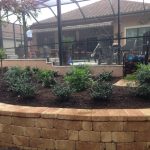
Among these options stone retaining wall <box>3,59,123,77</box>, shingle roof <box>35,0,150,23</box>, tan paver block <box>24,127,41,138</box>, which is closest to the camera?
tan paver block <box>24,127,41,138</box>

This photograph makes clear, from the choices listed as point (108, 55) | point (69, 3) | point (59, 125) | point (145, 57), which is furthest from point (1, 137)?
point (69, 3)

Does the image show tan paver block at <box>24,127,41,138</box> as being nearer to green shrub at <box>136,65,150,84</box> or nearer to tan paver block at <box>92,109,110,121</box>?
tan paver block at <box>92,109,110,121</box>

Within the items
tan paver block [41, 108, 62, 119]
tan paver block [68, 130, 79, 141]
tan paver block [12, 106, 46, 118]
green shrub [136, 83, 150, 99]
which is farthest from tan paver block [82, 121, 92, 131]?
green shrub [136, 83, 150, 99]

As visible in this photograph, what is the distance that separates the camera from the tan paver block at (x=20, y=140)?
11.3ft

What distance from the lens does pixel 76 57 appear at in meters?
9.04

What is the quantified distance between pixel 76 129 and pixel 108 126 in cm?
40

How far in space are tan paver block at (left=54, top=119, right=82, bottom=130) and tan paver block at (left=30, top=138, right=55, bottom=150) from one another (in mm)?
239

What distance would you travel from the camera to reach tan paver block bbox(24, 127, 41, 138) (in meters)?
3.35

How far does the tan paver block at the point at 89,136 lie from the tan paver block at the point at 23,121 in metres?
0.68

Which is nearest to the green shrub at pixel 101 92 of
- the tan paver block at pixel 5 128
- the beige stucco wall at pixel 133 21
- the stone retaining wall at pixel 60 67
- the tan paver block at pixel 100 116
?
the tan paver block at pixel 100 116

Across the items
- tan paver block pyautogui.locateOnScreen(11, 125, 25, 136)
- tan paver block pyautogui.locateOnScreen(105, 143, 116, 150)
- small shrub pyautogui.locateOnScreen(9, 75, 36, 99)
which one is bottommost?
tan paver block pyautogui.locateOnScreen(105, 143, 116, 150)

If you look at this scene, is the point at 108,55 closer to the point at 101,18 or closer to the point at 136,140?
the point at 136,140

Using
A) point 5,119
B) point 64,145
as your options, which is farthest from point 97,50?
point 64,145

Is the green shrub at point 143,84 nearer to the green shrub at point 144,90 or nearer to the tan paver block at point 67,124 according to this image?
the green shrub at point 144,90
